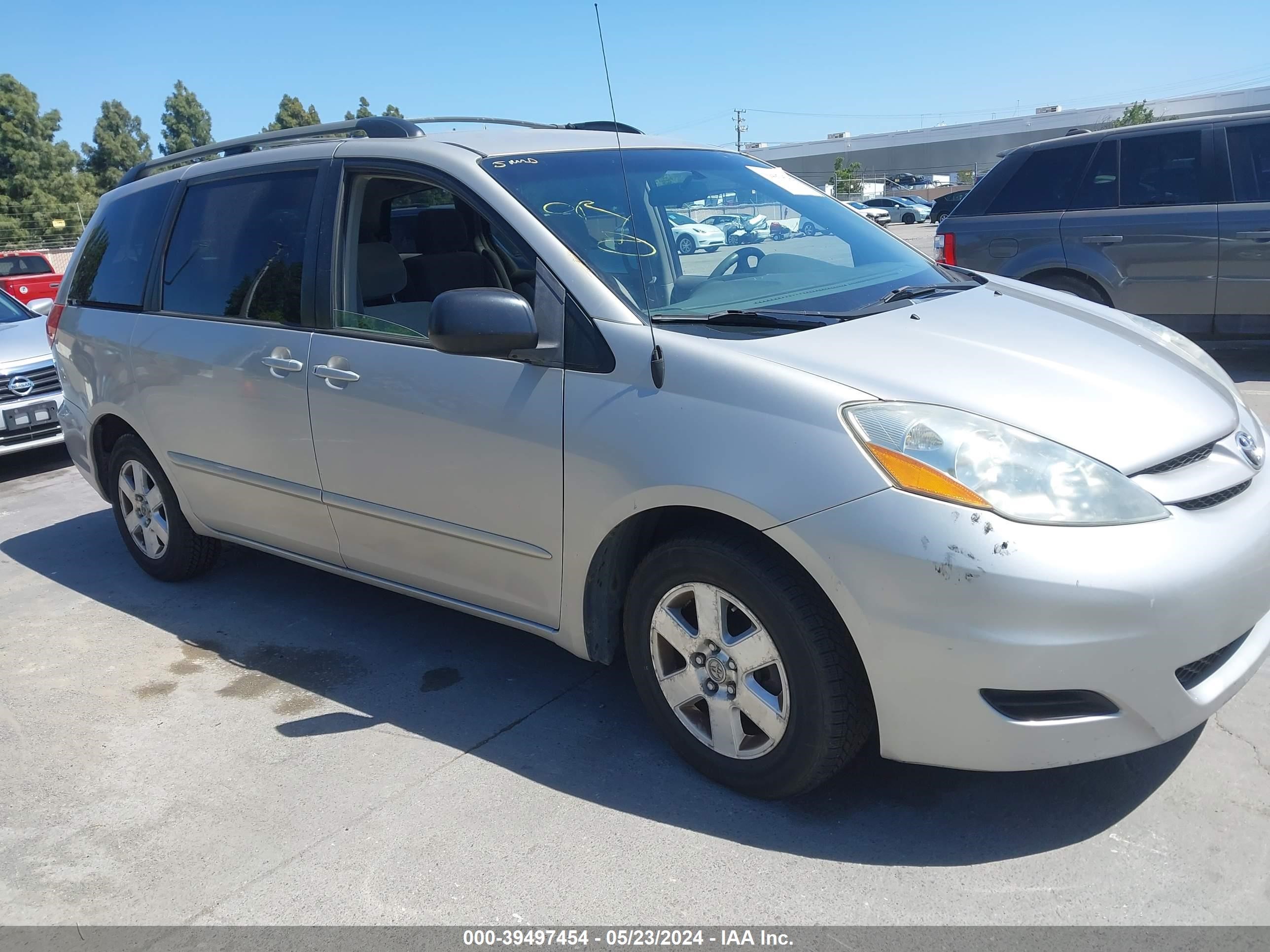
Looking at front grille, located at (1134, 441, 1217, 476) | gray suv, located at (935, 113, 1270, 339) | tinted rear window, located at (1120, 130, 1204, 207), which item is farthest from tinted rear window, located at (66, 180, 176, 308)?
tinted rear window, located at (1120, 130, 1204, 207)

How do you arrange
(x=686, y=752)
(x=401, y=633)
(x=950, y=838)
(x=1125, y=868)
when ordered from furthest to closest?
(x=401, y=633) → (x=686, y=752) → (x=950, y=838) → (x=1125, y=868)

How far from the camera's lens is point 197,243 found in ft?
14.5

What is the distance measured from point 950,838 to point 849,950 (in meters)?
0.53

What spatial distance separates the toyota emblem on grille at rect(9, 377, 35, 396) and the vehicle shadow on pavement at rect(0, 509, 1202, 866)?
8.85ft

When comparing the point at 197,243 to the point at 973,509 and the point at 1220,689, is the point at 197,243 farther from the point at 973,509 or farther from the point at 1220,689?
the point at 1220,689

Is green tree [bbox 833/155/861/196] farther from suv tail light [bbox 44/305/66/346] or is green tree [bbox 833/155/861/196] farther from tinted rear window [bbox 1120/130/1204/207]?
suv tail light [bbox 44/305/66/346]

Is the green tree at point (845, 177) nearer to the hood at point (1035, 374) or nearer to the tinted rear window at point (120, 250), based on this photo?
the tinted rear window at point (120, 250)

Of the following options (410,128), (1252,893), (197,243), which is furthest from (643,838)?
(197,243)

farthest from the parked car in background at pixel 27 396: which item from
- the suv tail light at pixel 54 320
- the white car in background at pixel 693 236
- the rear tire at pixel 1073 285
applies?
the rear tire at pixel 1073 285

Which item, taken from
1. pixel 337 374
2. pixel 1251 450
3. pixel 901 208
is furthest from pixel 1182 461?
pixel 901 208

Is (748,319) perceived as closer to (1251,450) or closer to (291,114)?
(1251,450)

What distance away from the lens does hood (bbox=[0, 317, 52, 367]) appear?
7.72 meters

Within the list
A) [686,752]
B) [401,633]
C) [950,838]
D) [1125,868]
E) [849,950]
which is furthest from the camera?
[401,633]

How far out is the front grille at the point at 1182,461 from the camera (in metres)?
2.55
